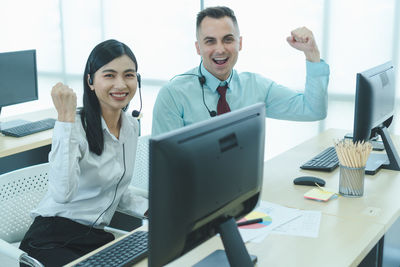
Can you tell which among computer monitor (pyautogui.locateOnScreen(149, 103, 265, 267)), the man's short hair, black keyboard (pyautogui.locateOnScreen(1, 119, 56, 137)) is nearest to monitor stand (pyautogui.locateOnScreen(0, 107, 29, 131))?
black keyboard (pyautogui.locateOnScreen(1, 119, 56, 137))

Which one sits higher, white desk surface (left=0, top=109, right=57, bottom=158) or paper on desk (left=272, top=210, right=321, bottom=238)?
paper on desk (left=272, top=210, right=321, bottom=238)

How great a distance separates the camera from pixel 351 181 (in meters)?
2.06

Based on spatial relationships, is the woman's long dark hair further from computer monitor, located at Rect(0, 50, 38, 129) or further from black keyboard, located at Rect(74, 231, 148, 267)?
computer monitor, located at Rect(0, 50, 38, 129)

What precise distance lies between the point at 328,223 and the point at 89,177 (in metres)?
0.93

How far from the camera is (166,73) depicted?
5.23m

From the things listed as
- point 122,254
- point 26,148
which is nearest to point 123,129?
point 122,254

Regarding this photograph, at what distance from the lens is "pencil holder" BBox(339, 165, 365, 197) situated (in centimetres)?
204

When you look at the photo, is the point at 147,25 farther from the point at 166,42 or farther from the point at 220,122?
the point at 220,122

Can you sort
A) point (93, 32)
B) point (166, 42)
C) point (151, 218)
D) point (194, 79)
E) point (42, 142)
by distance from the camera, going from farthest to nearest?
point (93, 32)
point (166, 42)
point (42, 142)
point (194, 79)
point (151, 218)

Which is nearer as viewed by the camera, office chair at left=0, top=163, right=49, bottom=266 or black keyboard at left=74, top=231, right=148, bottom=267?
black keyboard at left=74, top=231, right=148, bottom=267

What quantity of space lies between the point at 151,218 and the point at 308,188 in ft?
3.73

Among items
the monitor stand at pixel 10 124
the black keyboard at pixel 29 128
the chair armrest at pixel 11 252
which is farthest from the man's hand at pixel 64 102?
the monitor stand at pixel 10 124

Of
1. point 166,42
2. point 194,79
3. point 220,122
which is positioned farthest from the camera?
point 166,42

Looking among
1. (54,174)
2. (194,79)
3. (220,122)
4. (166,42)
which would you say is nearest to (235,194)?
(220,122)
